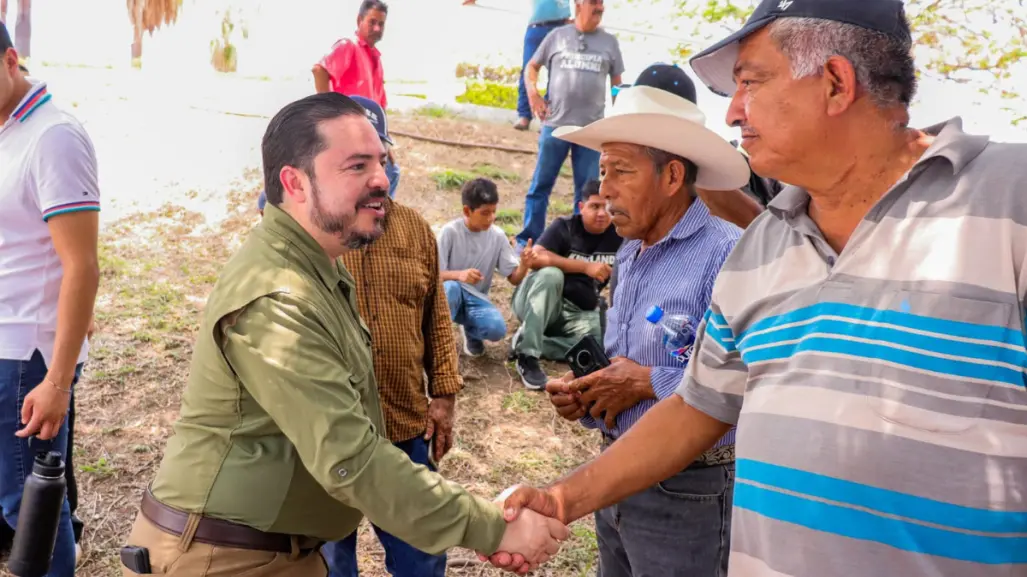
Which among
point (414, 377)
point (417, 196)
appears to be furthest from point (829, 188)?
point (417, 196)

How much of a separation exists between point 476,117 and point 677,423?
10.7 metres

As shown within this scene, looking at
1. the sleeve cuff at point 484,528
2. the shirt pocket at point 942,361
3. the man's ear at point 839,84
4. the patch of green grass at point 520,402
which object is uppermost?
the man's ear at point 839,84

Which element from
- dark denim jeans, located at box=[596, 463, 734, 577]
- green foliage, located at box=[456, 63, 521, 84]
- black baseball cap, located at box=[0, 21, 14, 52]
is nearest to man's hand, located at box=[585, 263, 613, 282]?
dark denim jeans, located at box=[596, 463, 734, 577]

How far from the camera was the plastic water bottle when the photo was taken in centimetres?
238

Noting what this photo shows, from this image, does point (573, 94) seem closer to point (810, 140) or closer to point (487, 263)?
point (487, 263)

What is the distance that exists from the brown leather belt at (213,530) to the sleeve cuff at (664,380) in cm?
119

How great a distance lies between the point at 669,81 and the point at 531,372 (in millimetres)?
3500

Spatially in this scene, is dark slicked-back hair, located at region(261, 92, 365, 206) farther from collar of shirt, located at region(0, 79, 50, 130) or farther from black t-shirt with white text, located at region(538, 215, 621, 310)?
black t-shirt with white text, located at region(538, 215, 621, 310)

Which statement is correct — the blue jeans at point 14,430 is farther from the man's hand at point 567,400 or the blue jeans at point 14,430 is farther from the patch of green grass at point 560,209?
the patch of green grass at point 560,209

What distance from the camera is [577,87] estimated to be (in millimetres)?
7633

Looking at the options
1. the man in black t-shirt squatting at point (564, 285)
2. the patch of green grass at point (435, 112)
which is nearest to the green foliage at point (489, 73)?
the patch of green grass at point (435, 112)

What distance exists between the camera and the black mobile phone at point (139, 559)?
6.68 feet

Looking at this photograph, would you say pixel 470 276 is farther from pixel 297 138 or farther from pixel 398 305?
pixel 297 138

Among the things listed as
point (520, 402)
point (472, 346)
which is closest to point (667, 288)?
point (520, 402)
